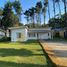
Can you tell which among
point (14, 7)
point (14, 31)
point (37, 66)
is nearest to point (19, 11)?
point (14, 7)

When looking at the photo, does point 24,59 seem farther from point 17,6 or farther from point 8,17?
point 17,6

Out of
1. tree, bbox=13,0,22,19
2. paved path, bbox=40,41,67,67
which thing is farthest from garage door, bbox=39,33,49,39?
paved path, bbox=40,41,67,67

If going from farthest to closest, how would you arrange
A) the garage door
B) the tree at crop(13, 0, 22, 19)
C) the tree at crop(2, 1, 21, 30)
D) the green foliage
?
1. the green foliage
2. the tree at crop(13, 0, 22, 19)
3. the tree at crop(2, 1, 21, 30)
4. the garage door

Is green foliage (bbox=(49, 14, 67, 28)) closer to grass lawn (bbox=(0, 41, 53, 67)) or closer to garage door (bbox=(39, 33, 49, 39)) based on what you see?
garage door (bbox=(39, 33, 49, 39))

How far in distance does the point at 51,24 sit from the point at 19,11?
17.0 meters

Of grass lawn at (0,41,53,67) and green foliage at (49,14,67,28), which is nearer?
grass lawn at (0,41,53,67)

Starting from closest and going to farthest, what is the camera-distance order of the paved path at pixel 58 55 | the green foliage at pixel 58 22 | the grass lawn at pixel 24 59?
the paved path at pixel 58 55 → the grass lawn at pixel 24 59 → the green foliage at pixel 58 22

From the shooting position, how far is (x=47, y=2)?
9531 cm

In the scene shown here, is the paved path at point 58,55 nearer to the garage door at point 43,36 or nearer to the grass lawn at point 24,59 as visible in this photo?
the grass lawn at point 24,59

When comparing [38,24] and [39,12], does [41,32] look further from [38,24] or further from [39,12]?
[38,24]

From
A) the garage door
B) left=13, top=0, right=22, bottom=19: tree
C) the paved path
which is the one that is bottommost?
the garage door

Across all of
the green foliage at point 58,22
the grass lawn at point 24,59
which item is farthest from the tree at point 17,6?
the grass lawn at point 24,59

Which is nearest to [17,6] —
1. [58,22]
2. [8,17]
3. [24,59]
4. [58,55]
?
[8,17]

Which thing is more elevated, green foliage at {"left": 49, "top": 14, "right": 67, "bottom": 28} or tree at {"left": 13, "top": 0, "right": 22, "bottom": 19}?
tree at {"left": 13, "top": 0, "right": 22, "bottom": 19}
